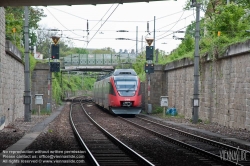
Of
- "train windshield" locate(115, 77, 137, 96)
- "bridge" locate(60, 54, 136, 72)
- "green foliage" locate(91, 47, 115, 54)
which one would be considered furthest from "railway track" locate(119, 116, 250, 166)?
"green foliage" locate(91, 47, 115, 54)

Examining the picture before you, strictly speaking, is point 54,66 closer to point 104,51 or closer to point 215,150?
point 215,150

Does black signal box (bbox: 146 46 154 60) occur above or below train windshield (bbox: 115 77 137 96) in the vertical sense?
above

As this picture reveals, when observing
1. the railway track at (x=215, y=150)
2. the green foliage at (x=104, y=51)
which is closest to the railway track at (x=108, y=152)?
the railway track at (x=215, y=150)

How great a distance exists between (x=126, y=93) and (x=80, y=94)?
2995 inches

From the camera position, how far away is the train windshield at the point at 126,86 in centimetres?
3222

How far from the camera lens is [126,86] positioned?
106 ft

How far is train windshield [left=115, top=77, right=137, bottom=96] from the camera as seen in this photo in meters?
32.2

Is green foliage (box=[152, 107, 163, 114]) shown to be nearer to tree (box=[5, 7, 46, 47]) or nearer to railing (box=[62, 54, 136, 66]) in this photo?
tree (box=[5, 7, 46, 47])

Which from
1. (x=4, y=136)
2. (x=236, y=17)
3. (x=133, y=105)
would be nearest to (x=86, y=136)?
(x=4, y=136)

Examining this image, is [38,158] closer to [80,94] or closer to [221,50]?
[221,50]

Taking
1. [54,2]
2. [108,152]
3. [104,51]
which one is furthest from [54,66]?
[104,51]

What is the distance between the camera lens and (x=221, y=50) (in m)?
→ 23.3

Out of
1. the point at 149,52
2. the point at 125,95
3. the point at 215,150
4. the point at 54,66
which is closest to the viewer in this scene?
the point at 215,150

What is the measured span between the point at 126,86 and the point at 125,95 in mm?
699
